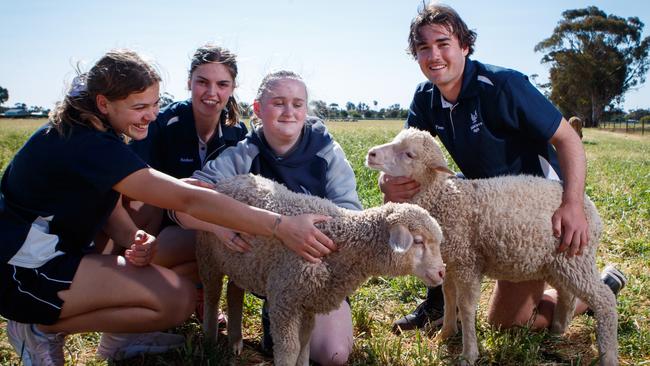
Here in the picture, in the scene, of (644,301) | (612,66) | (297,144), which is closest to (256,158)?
(297,144)

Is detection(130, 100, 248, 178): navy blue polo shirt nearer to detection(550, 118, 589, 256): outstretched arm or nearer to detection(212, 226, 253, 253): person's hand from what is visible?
detection(212, 226, 253, 253): person's hand

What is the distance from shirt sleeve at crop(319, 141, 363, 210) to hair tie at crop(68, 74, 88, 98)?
5.57 feet

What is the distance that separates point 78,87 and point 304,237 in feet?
5.54

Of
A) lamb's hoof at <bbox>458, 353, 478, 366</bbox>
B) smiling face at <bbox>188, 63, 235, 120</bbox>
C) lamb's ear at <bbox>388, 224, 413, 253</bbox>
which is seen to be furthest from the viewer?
smiling face at <bbox>188, 63, 235, 120</bbox>

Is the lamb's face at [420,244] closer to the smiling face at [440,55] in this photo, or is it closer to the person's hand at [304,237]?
the person's hand at [304,237]

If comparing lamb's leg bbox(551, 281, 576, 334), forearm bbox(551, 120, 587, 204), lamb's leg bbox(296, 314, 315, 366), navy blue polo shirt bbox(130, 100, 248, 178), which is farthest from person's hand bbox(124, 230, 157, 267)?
lamb's leg bbox(551, 281, 576, 334)

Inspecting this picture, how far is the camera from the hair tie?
309 centimetres

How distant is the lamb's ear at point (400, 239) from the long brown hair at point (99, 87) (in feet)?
5.85

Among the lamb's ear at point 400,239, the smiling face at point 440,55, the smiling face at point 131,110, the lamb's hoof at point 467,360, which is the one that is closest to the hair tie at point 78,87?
the smiling face at point 131,110

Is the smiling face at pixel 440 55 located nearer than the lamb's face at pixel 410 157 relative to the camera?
No

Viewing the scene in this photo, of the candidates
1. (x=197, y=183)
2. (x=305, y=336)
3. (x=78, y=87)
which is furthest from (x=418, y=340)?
(x=78, y=87)

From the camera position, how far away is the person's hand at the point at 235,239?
3.30 metres

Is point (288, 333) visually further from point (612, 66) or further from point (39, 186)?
point (612, 66)

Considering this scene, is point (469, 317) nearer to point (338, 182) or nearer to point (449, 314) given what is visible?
point (449, 314)
